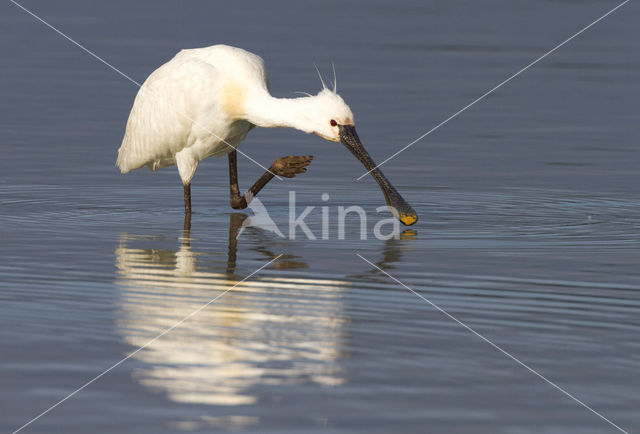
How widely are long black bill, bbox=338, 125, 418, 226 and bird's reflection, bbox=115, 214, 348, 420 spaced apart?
1.43m

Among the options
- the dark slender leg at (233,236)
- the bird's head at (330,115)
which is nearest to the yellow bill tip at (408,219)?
the bird's head at (330,115)

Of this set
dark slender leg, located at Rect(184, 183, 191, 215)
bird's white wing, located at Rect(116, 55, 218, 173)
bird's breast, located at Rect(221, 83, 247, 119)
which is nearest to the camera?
bird's breast, located at Rect(221, 83, 247, 119)

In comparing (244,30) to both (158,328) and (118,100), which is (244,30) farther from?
(158,328)

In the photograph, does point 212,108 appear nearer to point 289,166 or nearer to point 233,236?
point 289,166

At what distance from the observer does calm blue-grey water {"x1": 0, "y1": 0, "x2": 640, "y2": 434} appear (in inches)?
259

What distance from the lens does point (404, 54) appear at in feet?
76.8

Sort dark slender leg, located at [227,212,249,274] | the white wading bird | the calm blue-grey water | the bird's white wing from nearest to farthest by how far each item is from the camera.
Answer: the calm blue-grey water, dark slender leg, located at [227,212,249,274], the white wading bird, the bird's white wing

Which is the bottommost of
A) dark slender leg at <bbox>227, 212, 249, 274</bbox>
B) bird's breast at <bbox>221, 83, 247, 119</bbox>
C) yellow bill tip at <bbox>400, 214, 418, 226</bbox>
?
dark slender leg at <bbox>227, 212, 249, 274</bbox>

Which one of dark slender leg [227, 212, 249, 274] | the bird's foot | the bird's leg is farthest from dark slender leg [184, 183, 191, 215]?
the bird's foot

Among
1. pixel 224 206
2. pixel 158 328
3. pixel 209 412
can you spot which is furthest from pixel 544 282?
pixel 224 206

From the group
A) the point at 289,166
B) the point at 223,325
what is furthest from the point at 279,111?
the point at 223,325

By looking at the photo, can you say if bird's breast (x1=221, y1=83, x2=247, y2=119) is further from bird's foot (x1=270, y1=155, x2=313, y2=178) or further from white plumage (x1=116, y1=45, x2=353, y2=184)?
bird's foot (x1=270, y1=155, x2=313, y2=178)

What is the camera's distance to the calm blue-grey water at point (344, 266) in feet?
21.6

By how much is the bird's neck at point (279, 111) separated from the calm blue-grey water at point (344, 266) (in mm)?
887
